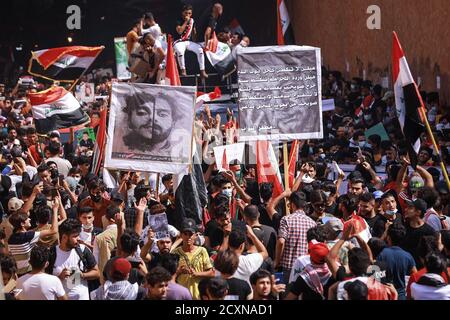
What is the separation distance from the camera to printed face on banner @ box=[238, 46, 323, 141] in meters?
12.0

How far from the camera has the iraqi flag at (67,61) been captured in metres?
16.9

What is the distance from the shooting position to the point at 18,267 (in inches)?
364

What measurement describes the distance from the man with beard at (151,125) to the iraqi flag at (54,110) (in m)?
4.55

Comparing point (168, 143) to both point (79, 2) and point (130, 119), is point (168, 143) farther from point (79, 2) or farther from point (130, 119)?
point (79, 2)

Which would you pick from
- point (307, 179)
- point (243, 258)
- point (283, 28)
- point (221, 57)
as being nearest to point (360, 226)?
point (243, 258)

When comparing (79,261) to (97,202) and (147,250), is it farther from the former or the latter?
(97,202)

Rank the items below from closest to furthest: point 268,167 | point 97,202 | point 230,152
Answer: point 97,202 < point 268,167 < point 230,152

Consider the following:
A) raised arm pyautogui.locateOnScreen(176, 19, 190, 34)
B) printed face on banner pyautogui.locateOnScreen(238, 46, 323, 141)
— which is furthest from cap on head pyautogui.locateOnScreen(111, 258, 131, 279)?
raised arm pyautogui.locateOnScreen(176, 19, 190, 34)

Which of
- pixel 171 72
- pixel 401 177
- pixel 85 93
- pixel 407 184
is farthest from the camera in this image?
pixel 85 93

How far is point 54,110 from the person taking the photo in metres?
15.6

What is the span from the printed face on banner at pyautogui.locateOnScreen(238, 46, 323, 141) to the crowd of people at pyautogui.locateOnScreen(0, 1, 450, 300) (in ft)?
2.38

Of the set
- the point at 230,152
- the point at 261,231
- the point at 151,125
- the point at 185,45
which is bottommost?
the point at 261,231

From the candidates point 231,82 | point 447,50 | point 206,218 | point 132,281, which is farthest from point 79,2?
point 132,281

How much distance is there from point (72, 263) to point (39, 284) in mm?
748
